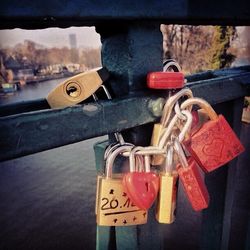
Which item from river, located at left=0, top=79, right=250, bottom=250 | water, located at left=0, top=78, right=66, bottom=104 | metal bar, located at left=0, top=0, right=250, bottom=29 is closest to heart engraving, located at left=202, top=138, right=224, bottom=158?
metal bar, located at left=0, top=0, right=250, bottom=29

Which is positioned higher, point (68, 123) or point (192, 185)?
point (68, 123)

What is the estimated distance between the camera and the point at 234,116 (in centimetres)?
114

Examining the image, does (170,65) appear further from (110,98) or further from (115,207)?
(115,207)

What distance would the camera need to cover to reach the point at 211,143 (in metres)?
0.81

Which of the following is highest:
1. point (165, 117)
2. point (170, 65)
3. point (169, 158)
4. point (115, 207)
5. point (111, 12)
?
point (111, 12)

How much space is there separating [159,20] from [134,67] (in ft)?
0.41

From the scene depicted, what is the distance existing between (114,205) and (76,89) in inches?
12.7

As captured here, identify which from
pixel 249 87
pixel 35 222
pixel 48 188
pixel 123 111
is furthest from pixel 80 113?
pixel 48 188

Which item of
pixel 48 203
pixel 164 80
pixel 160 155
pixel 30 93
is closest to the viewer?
pixel 164 80

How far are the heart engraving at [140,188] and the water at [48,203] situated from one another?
391 cm

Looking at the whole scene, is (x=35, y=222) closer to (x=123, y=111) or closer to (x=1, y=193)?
(x=1, y=193)

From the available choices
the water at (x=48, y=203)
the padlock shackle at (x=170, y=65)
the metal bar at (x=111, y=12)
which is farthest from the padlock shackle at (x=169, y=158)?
the water at (x=48, y=203)

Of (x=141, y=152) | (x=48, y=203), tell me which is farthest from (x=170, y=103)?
(x=48, y=203)

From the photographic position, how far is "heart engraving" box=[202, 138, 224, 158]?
801mm
